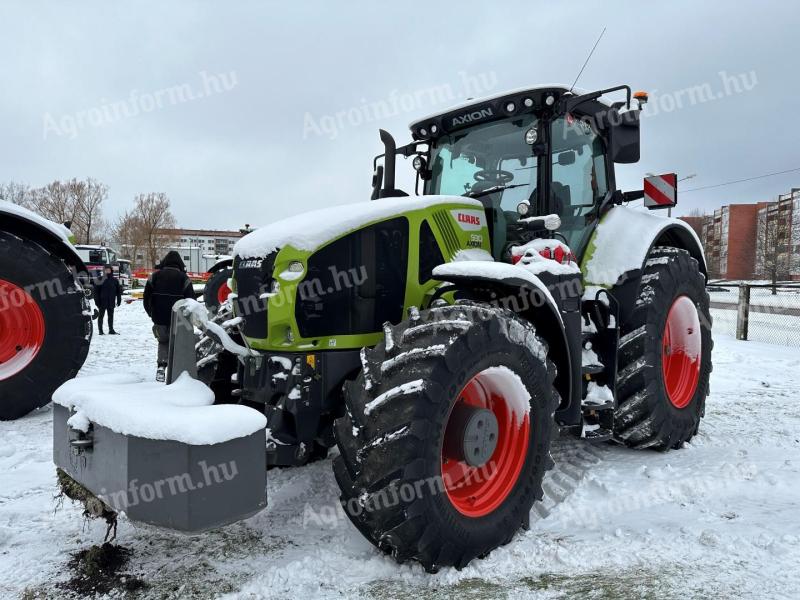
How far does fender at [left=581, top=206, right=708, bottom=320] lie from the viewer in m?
4.28

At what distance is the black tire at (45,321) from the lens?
530cm

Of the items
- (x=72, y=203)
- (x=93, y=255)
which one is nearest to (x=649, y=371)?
(x=93, y=255)

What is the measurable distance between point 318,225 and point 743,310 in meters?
11.9

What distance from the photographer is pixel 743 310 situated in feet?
40.1

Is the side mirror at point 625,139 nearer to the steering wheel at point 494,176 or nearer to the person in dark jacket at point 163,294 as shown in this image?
the steering wheel at point 494,176

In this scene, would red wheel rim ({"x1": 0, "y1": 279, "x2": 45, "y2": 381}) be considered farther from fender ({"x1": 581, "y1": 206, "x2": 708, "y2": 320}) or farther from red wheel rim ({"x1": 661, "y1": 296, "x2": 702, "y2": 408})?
red wheel rim ({"x1": 661, "y1": 296, "x2": 702, "y2": 408})

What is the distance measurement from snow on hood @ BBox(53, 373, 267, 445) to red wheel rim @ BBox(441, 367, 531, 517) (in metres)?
1.13

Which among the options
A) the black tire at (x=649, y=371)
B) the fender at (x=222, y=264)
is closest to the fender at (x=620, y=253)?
the black tire at (x=649, y=371)

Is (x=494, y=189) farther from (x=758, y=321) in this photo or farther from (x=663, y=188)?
(x=758, y=321)

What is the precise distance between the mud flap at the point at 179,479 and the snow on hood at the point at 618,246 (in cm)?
290

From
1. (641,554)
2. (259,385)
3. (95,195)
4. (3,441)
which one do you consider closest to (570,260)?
(641,554)

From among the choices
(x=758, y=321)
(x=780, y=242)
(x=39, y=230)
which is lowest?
(x=758, y=321)

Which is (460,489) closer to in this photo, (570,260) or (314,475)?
(314,475)

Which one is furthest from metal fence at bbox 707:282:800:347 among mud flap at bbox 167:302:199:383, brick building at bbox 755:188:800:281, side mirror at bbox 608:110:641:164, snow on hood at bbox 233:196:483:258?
brick building at bbox 755:188:800:281
